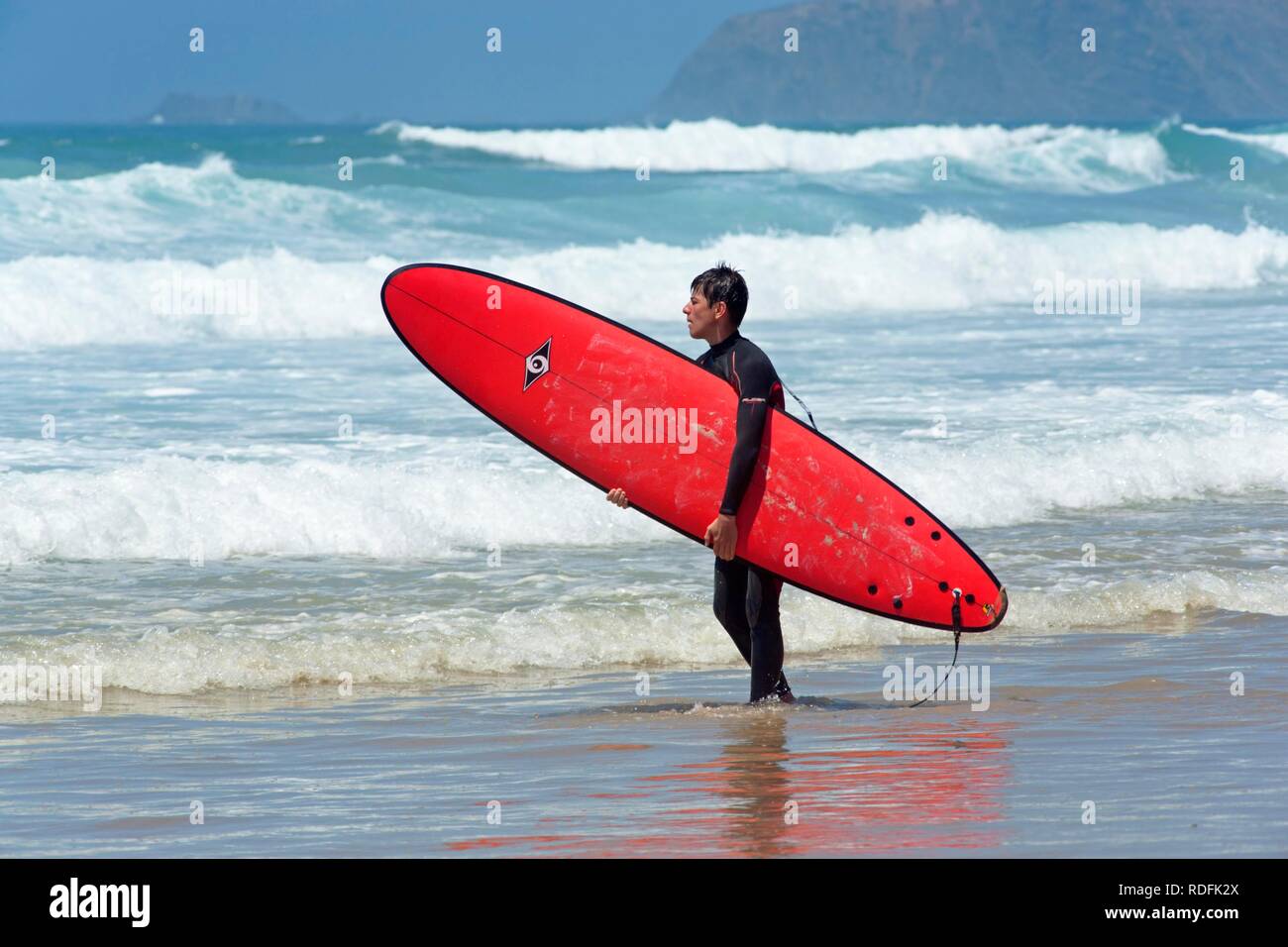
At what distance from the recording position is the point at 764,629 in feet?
16.9

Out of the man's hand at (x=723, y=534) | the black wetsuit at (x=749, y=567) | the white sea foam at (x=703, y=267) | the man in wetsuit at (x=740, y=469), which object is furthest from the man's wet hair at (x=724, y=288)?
the white sea foam at (x=703, y=267)

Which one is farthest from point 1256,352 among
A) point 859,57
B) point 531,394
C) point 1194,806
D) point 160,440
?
point 859,57

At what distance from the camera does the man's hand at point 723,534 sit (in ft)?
16.2

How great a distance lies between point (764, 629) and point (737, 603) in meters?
0.12

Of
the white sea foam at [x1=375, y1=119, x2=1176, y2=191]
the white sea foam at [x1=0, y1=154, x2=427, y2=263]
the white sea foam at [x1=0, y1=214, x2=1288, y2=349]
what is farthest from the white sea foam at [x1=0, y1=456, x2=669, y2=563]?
the white sea foam at [x1=375, y1=119, x2=1176, y2=191]

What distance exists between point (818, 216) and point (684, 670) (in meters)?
21.3

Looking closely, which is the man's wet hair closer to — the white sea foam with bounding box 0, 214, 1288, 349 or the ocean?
the ocean

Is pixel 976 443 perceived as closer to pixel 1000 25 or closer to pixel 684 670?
pixel 684 670

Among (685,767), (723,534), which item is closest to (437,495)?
(723,534)

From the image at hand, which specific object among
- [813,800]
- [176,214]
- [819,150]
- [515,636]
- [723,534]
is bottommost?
[813,800]

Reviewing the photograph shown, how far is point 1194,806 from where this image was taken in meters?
3.86

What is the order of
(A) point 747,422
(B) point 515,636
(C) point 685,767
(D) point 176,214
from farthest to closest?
(D) point 176,214
(B) point 515,636
(A) point 747,422
(C) point 685,767

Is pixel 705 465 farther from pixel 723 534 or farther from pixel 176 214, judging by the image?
pixel 176 214

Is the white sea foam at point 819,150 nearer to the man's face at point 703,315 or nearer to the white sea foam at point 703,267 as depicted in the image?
the white sea foam at point 703,267
